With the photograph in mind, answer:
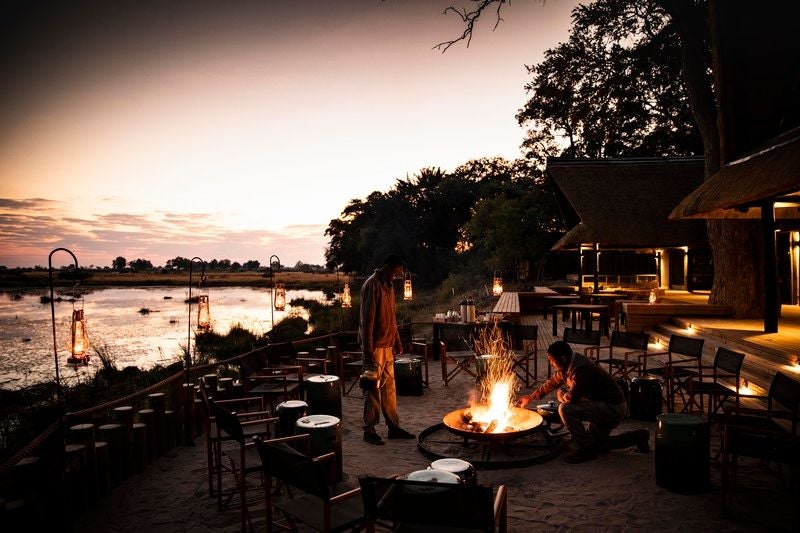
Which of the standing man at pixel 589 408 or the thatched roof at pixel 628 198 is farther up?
the thatched roof at pixel 628 198

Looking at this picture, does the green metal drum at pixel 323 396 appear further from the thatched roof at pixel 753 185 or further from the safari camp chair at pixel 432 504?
the thatched roof at pixel 753 185

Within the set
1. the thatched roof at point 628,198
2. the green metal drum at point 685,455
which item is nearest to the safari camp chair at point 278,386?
the green metal drum at point 685,455

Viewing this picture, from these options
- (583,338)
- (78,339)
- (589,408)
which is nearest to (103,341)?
(583,338)

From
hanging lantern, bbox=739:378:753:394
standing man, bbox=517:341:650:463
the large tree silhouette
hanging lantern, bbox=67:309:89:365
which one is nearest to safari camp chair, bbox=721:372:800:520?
standing man, bbox=517:341:650:463

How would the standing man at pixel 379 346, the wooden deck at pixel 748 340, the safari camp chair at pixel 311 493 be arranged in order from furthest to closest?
1. the wooden deck at pixel 748 340
2. the standing man at pixel 379 346
3. the safari camp chair at pixel 311 493

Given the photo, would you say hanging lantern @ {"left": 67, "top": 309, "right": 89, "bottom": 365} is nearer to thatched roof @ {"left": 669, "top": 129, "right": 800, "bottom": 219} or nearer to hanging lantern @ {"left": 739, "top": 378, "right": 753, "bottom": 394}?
hanging lantern @ {"left": 739, "top": 378, "right": 753, "bottom": 394}

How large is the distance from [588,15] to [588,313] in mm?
15123

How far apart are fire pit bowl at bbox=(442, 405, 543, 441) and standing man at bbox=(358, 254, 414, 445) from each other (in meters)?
0.89

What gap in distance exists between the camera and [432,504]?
8.61 ft

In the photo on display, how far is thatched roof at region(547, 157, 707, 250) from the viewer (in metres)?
17.3

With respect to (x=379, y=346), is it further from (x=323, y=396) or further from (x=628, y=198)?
(x=628, y=198)

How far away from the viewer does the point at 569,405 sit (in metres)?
5.21

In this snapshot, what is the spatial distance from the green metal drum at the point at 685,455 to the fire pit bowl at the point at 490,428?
1.18 metres

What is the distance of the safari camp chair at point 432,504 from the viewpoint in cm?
255
